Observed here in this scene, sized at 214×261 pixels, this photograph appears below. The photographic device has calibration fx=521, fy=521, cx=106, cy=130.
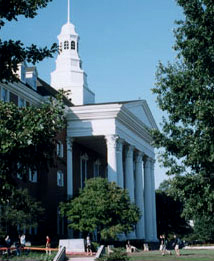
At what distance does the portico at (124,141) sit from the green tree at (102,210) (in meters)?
6.45

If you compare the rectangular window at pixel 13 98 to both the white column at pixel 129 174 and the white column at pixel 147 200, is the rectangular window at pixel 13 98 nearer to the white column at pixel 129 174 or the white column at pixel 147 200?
the white column at pixel 129 174

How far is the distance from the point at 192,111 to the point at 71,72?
51.3 meters

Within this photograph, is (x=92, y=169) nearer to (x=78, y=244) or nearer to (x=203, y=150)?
(x=78, y=244)

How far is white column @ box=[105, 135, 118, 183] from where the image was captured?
57.1 metres

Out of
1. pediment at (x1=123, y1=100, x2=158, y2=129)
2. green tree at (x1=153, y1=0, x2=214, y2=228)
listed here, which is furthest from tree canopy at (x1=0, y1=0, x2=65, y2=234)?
pediment at (x1=123, y1=100, x2=158, y2=129)

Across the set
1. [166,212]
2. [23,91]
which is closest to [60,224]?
[23,91]

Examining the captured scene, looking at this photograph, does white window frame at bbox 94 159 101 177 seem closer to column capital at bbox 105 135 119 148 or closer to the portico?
the portico

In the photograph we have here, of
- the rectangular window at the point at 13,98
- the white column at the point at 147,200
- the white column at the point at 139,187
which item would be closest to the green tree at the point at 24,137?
the rectangular window at the point at 13,98

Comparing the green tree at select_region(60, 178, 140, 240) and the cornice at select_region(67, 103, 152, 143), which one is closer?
the green tree at select_region(60, 178, 140, 240)

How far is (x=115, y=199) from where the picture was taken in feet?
161

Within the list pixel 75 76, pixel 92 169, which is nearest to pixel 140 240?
pixel 92 169

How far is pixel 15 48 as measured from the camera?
49.9 feet

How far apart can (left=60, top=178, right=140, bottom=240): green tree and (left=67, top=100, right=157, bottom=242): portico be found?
6.45m

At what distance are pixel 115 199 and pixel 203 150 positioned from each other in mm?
25937
